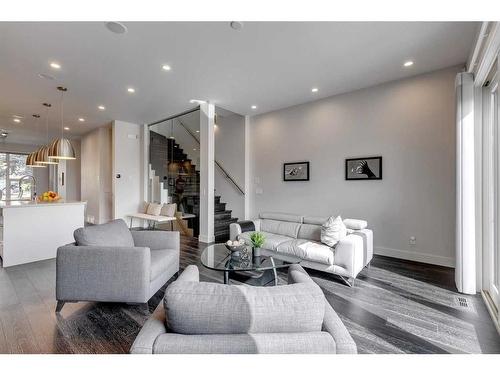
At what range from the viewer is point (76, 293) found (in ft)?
7.06

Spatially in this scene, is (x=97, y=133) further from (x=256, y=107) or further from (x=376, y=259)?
(x=376, y=259)

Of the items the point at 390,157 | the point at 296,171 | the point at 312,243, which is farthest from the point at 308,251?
the point at 296,171

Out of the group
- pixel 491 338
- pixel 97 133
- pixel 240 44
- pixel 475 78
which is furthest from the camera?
pixel 97 133

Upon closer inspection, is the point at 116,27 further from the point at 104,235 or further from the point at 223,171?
the point at 223,171

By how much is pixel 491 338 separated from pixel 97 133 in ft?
30.1

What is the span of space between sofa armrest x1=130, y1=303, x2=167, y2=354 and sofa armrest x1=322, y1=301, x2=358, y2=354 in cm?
73

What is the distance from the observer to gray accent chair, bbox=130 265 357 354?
90 cm

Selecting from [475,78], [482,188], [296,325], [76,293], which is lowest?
[76,293]

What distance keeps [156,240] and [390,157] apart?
13.1 feet

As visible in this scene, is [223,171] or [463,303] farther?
[223,171]

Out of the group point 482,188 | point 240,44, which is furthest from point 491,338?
point 240,44

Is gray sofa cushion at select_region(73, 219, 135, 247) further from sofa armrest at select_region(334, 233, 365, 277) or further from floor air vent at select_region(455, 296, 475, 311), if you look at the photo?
floor air vent at select_region(455, 296, 475, 311)

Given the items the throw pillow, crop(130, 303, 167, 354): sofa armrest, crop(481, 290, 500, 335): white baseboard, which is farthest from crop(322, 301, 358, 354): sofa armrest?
the throw pillow

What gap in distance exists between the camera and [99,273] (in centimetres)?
214
